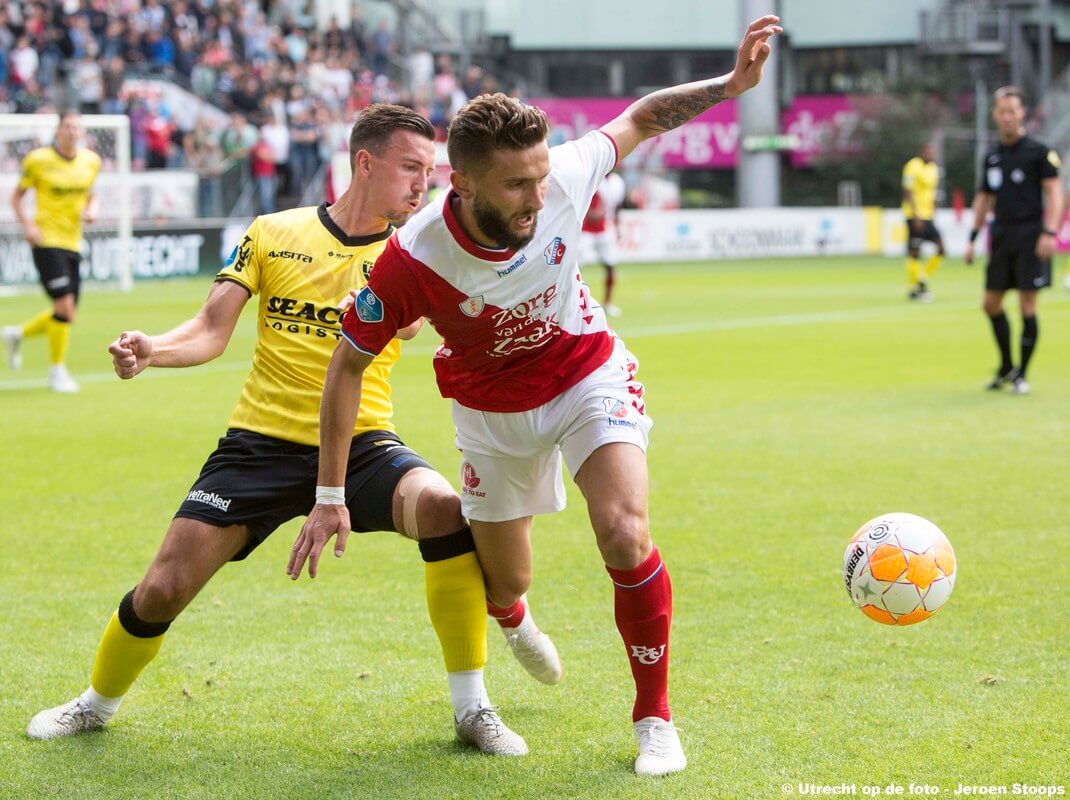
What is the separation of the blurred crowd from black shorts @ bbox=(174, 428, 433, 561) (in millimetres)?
22989

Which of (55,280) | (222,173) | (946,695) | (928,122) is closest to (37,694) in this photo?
(946,695)

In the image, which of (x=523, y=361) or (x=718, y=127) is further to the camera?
(x=718, y=127)

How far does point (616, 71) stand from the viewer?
49469mm

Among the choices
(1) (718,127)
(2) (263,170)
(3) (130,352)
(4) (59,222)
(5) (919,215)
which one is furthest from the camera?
(1) (718,127)

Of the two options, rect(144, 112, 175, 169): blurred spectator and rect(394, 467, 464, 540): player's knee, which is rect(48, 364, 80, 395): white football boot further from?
rect(144, 112, 175, 169): blurred spectator

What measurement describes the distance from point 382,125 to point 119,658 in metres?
1.92

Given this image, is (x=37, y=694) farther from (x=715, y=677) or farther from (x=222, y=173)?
(x=222, y=173)

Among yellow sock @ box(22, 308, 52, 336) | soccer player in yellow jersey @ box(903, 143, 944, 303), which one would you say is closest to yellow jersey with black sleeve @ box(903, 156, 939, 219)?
soccer player in yellow jersey @ box(903, 143, 944, 303)

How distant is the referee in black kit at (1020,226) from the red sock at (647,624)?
8.52m

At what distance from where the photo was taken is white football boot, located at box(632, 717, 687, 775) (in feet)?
13.7

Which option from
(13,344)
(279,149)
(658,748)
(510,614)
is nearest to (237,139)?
(279,149)

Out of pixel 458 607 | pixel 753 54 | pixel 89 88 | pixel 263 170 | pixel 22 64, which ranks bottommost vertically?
pixel 458 607

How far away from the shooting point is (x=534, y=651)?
4891 mm

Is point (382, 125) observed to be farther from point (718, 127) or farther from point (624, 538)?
point (718, 127)
